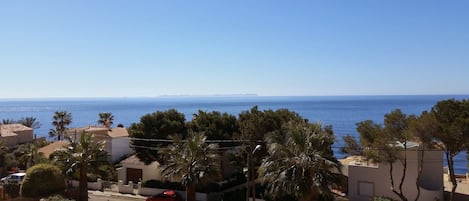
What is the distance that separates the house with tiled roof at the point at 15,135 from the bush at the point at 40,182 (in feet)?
93.8

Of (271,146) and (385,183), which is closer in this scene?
(271,146)

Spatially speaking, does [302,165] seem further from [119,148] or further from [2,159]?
[2,159]

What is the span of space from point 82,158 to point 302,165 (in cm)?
1459

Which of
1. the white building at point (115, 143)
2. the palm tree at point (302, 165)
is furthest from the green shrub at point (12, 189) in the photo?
the palm tree at point (302, 165)

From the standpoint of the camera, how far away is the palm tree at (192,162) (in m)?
24.8

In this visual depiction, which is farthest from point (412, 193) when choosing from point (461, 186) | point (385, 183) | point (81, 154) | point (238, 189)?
point (81, 154)

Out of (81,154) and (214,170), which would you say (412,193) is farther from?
(81,154)

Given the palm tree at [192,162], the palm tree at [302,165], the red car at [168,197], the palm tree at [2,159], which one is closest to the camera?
the palm tree at [302,165]

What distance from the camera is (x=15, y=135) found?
176 feet

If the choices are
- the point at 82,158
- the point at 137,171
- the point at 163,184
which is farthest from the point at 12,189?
the point at 163,184

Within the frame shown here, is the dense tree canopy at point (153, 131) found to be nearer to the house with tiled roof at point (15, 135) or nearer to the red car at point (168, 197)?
the red car at point (168, 197)

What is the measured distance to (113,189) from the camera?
34000 millimetres

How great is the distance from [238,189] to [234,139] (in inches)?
144

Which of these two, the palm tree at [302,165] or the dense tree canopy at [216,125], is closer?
the palm tree at [302,165]
